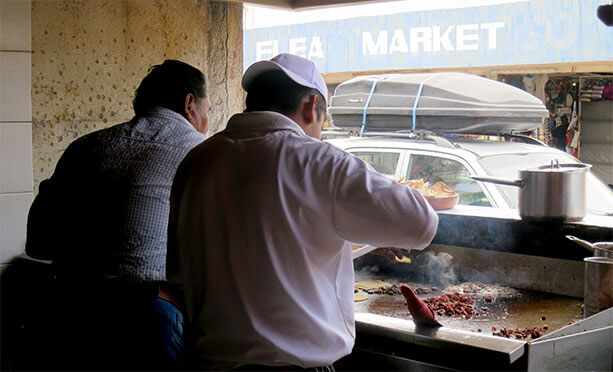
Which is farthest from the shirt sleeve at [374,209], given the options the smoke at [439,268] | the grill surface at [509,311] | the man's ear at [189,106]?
the smoke at [439,268]

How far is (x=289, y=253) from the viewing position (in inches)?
71.5

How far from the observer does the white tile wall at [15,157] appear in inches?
139

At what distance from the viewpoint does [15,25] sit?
3.52m

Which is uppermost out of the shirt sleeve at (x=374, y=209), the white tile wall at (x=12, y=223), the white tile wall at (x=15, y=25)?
the white tile wall at (x=15, y=25)

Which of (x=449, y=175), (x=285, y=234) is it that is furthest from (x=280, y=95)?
(x=449, y=175)

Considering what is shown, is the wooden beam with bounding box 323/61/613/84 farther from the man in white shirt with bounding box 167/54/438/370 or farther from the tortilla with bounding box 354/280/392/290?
the man in white shirt with bounding box 167/54/438/370

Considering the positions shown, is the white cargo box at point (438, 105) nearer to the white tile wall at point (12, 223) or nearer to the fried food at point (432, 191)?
the fried food at point (432, 191)

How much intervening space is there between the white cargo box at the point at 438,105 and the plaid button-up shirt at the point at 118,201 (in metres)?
4.07

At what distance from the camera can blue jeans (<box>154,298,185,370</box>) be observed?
2408mm

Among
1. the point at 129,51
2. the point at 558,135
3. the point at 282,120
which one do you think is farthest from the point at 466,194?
the point at 558,135

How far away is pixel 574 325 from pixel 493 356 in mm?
421

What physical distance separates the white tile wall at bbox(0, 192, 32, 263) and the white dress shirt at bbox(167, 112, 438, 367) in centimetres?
211

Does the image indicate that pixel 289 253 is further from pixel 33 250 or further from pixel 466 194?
pixel 466 194

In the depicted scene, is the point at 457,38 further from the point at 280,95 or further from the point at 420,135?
the point at 280,95
